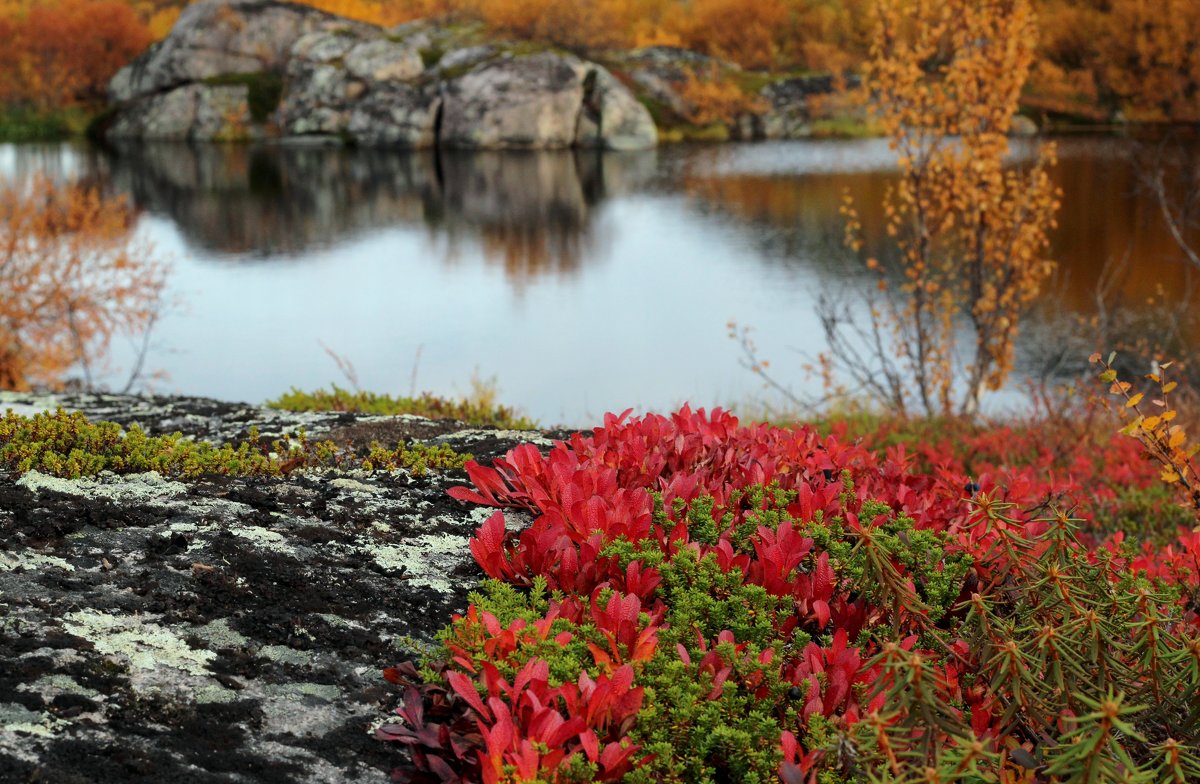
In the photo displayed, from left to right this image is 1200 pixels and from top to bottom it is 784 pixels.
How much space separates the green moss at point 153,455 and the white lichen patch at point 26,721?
1312mm

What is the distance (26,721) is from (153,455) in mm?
1486

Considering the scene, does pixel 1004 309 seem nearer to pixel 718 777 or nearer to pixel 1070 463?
pixel 1070 463

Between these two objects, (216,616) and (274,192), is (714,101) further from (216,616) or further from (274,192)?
(216,616)

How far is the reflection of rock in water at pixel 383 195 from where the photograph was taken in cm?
2406

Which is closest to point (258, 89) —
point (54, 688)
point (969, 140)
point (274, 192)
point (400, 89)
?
point (400, 89)

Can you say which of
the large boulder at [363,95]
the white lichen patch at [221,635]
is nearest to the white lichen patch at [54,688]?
the white lichen patch at [221,635]

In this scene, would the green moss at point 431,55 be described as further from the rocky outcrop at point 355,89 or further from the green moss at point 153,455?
the green moss at point 153,455

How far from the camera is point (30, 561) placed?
8.58 feet

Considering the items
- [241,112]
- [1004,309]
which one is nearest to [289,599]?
[1004,309]

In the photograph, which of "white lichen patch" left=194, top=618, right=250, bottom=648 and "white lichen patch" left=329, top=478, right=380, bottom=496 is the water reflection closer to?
"white lichen patch" left=329, top=478, right=380, bottom=496

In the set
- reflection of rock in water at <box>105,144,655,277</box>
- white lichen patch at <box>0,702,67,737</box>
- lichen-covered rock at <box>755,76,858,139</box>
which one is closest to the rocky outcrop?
reflection of rock in water at <box>105,144,655,277</box>

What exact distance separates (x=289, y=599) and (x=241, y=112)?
5180cm

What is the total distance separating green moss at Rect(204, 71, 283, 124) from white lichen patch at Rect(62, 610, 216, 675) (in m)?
51.3

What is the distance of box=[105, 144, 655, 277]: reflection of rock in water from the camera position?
24062mm
